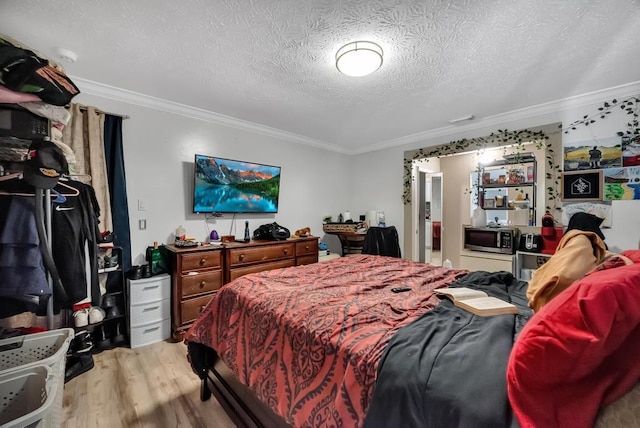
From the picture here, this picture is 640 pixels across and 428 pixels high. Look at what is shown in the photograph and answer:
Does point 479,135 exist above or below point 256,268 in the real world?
above

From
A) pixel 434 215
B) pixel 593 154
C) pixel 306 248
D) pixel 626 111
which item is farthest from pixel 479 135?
pixel 434 215

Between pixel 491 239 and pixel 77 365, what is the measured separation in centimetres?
472

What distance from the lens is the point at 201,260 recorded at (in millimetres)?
2939

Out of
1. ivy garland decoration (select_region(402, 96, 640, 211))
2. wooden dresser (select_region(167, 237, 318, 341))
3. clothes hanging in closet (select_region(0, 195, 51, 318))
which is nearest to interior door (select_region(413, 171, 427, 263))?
ivy garland decoration (select_region(402, 96, 640, 211))

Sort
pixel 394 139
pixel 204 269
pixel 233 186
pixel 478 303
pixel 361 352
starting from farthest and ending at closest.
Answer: pixel 394 139, pixel 233 186, pixel 204 269, pixel 478 303, pixel 361 352

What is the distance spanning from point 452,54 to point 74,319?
12.6 ft

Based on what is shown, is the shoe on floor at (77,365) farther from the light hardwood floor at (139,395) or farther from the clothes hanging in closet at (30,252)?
the clothes hanging in closet at (30,252)

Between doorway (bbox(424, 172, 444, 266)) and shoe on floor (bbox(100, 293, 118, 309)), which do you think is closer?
shoe on floor (bbox(100, 293, 118, 309))

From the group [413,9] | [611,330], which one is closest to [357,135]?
[413,9]

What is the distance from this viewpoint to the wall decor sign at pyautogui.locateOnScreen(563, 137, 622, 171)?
2.75 meters

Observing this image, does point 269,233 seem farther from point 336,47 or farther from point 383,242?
point 336,47

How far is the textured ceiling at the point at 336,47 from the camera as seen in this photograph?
1.65 meters

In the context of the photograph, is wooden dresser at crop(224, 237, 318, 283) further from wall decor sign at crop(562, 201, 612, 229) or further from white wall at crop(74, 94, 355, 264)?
wall decor sign at crop(562, 201, 612, 229)

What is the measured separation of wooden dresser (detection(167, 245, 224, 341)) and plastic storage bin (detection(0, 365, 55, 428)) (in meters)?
1.60
